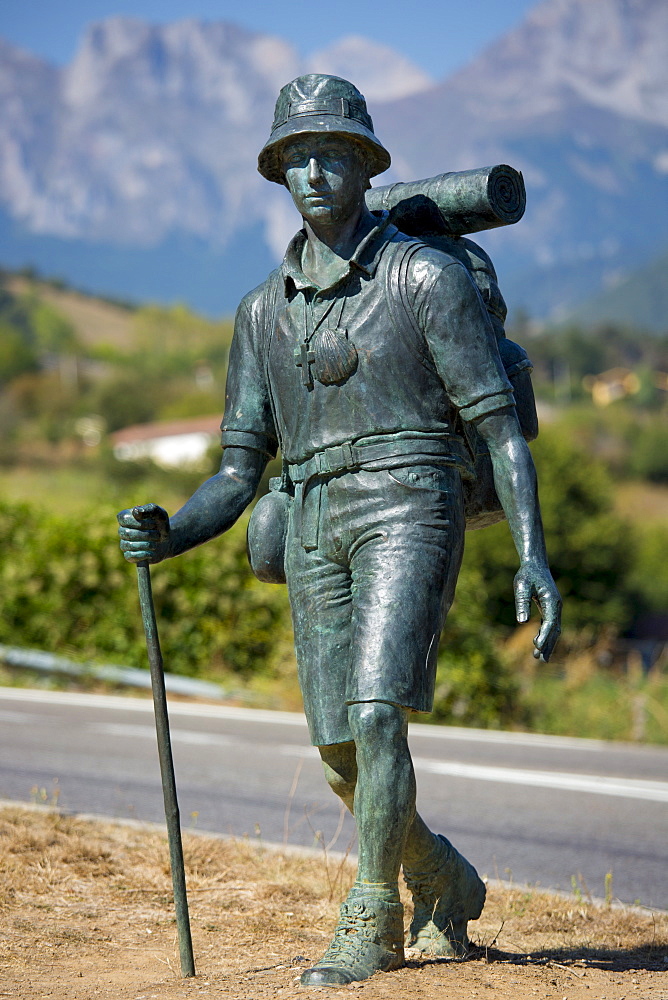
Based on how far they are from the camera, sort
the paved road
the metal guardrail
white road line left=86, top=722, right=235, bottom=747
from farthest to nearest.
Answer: the metal guardrail
white road line left=86, top=722, right=235, bottom=747
the paved road

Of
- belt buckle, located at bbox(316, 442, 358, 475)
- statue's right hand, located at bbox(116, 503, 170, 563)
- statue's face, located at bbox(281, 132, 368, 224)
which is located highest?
statue's face, located at bbox(281, 132, 368, 224)

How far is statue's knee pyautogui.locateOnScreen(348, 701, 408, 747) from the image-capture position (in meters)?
3.81

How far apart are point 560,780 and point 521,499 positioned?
250 inches

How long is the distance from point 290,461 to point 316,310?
492 millimetres

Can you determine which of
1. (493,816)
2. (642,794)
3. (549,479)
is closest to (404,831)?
(493,816)

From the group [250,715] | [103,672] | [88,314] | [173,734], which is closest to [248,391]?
→ [173,734]

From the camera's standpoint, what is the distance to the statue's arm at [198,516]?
4000 mm

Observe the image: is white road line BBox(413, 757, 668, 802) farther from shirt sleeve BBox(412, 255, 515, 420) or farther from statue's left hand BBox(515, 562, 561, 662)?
shirt sleeve BBox(412, 255, 515, 420)

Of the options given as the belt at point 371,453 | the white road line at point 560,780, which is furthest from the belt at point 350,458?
the white road line at point 560,780

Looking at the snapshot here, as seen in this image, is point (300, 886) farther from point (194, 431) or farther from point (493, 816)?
point (194, 431)

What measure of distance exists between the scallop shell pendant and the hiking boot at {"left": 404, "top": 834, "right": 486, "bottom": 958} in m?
1.56

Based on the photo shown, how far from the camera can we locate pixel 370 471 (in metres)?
4.00

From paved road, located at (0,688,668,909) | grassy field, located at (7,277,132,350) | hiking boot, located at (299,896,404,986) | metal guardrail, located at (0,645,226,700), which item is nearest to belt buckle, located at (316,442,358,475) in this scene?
hiking boot, located at (299,896,404,986)

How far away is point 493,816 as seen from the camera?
8312 millimetres
